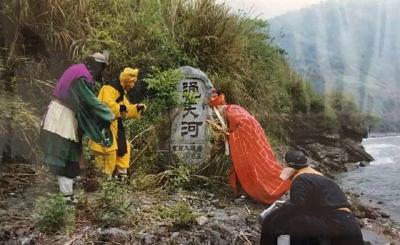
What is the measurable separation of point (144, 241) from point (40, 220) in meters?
0.74

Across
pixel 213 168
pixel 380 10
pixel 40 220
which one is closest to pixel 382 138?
pixel 380 10

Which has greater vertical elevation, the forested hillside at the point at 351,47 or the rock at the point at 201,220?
the forested hillside at the point at 351,47

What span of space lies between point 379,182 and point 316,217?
2496mm

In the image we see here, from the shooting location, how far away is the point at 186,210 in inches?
153

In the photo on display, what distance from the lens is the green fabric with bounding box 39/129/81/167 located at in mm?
3816

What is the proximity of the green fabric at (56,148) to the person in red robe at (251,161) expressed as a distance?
1576 mm

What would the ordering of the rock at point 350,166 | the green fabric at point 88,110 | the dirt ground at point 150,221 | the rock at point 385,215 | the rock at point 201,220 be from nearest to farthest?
the dirt ground at point 150,221 → the green fabric at point 88,110 → the rock at point 201,220 → the rock at point 350,166 → the rock at point 385,215

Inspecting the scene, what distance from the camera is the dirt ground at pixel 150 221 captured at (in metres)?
3.53

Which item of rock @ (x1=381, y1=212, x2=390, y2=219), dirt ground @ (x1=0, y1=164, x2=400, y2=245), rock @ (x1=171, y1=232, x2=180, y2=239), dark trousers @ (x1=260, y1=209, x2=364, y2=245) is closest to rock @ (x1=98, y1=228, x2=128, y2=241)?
dirt ground @ (x1=0, y1=164, x2=400, y2=245)

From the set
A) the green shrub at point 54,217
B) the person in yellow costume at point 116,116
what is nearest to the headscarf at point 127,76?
the person in yellow costume at point 116,116

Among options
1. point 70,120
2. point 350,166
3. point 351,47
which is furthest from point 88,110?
point 350,166

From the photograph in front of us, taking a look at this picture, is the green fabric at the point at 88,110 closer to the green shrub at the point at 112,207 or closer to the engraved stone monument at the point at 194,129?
the green shrub at the point at 112,207

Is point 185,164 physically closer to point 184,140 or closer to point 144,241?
point 184,140

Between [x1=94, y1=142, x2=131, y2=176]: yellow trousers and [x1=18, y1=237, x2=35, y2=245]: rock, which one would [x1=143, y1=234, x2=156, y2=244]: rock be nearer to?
[x1=18, y1=237, x2=35, y2=245]: rock
